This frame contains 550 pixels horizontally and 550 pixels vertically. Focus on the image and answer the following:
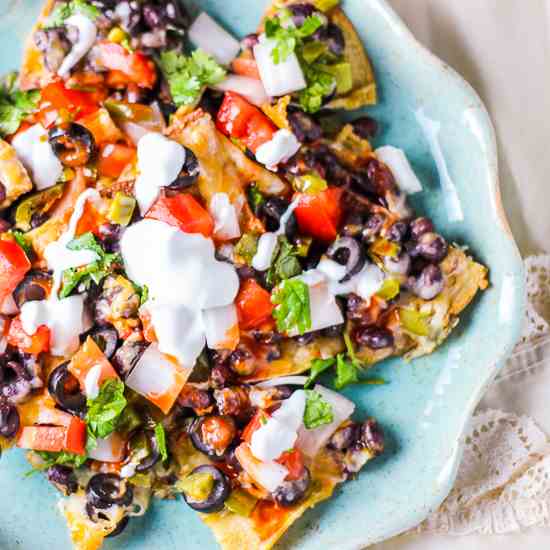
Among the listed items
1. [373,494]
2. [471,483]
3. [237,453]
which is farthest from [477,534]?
[237,453]

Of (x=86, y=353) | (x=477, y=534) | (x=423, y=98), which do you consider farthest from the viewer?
(x=477, y=534)

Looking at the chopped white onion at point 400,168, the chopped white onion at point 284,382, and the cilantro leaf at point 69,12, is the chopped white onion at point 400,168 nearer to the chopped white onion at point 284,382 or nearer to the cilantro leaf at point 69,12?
the chopped white onion at point 284,382

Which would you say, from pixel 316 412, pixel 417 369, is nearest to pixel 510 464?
pixel 417 369

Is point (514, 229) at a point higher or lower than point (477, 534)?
higher

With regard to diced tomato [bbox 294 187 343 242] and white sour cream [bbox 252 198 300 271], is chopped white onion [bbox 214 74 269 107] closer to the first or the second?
diced tomato [bbox 294 187 343 242]

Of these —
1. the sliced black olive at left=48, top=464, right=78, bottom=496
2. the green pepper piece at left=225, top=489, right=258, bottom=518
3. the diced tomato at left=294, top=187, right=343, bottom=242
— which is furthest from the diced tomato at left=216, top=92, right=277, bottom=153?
the sliced black olive at left=48, top=464, right=78, bottom=496

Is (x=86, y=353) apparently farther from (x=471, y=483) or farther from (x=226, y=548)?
(x=471, y=483)

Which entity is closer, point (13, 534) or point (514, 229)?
point (13, 534)
